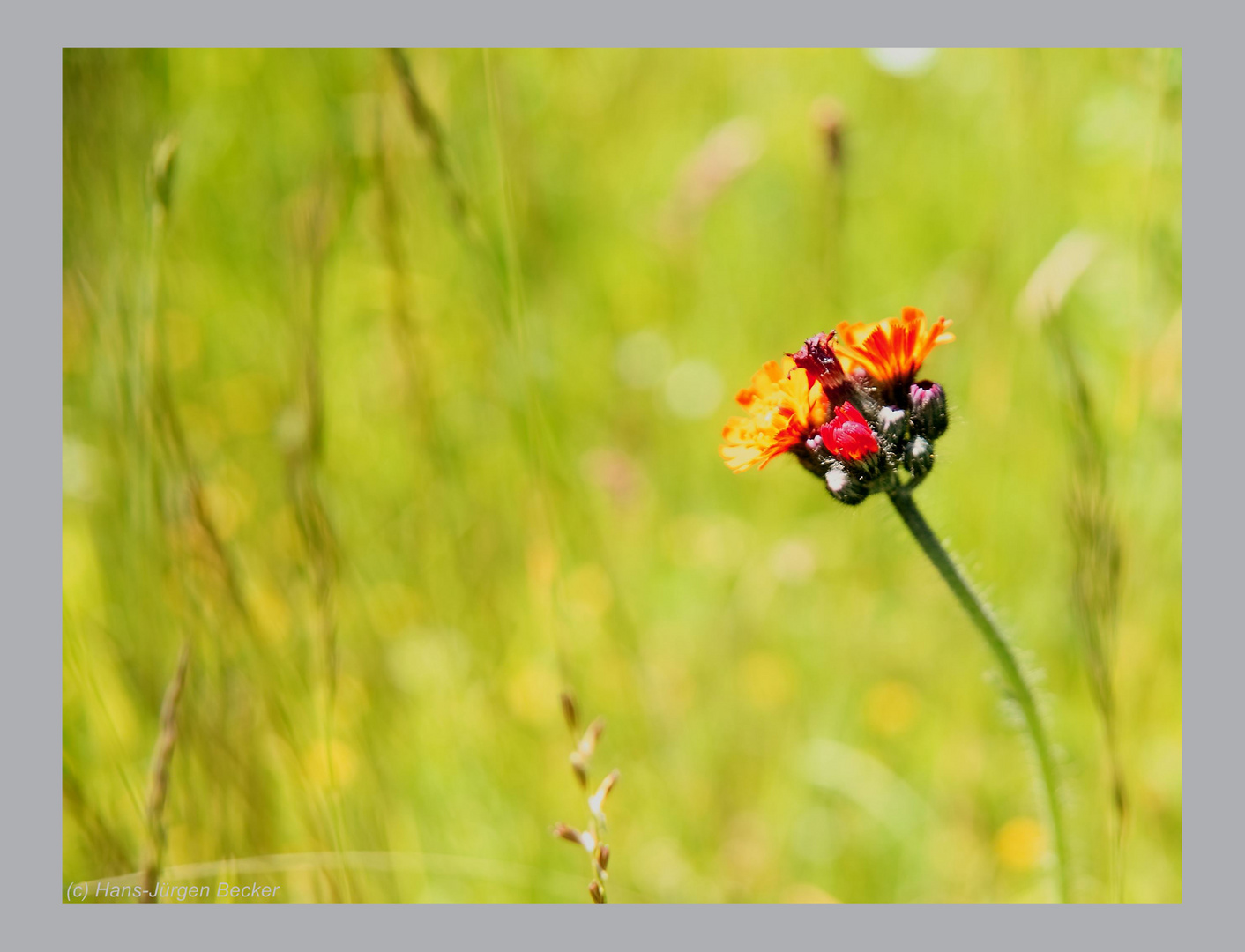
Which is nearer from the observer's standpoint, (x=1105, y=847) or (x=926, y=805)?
(x=1105, y=847)

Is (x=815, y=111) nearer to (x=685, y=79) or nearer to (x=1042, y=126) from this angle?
(x=1042, y=126)

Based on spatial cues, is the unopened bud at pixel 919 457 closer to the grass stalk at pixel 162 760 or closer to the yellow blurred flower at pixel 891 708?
the grass stalk at pixel 162 760

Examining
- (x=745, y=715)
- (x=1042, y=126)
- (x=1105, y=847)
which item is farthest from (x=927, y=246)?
(x=1105, y=847)

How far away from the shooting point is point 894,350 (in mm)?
1909

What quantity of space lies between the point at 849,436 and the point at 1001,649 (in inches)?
24.1

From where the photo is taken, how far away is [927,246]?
464cm

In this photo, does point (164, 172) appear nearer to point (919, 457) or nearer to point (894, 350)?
point (894, 350)

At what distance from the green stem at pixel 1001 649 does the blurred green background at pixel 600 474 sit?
0.29 meters

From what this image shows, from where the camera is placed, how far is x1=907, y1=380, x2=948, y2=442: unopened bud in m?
1.88

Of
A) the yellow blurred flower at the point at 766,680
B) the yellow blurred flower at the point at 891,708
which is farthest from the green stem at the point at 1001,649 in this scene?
the yellow blurred flower at the point at 766,680

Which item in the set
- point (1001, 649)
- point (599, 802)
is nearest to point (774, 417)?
point (1001, 649)

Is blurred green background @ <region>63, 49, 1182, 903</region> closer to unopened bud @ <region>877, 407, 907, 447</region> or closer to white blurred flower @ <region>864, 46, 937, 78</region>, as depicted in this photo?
white blurred flower @ <region>864, 46, 937, 78</region>

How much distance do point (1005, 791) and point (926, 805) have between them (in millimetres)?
344

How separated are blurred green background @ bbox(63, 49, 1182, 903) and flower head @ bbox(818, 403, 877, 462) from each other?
43cm
